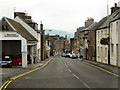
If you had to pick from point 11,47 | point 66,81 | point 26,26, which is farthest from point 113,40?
point 26,26

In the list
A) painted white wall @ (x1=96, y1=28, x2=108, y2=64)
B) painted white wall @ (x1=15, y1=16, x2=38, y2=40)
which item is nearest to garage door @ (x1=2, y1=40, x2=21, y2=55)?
painted white wall @ (x1=15, y1=16, x2=38, y2=40)

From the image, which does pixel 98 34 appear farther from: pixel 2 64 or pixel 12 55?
pixel 2 64

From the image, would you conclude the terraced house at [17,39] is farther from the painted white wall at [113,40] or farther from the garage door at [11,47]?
the painted white wall at [113,40]

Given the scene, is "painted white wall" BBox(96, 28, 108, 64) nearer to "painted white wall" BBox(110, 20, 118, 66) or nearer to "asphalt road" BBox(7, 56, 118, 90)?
"painted white wall" BBox(110, 20, 118, 66)

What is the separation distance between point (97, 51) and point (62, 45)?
106214mm

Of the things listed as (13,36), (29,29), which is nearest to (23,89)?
(13,36)

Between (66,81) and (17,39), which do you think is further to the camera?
(17,39)

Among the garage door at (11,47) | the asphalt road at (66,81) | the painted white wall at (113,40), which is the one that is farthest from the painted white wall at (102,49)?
the asphalt road at (66,81)

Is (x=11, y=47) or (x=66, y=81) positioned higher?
(x=11, y=47)

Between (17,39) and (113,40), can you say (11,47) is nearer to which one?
(17,39)

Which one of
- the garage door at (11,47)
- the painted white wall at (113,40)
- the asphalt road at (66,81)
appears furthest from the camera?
the garage door at (11,47)

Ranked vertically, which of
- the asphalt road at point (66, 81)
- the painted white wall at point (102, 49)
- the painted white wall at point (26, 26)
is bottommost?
Answer: the asphalt road at point (66, 81)

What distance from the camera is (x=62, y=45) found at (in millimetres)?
148125

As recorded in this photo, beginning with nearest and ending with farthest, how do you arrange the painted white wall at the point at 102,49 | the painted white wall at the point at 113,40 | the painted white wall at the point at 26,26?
the painted white wall at the point at 113,40 < the painted white wall at the point at 102,49 < the painted white wall at the point at 26,26
